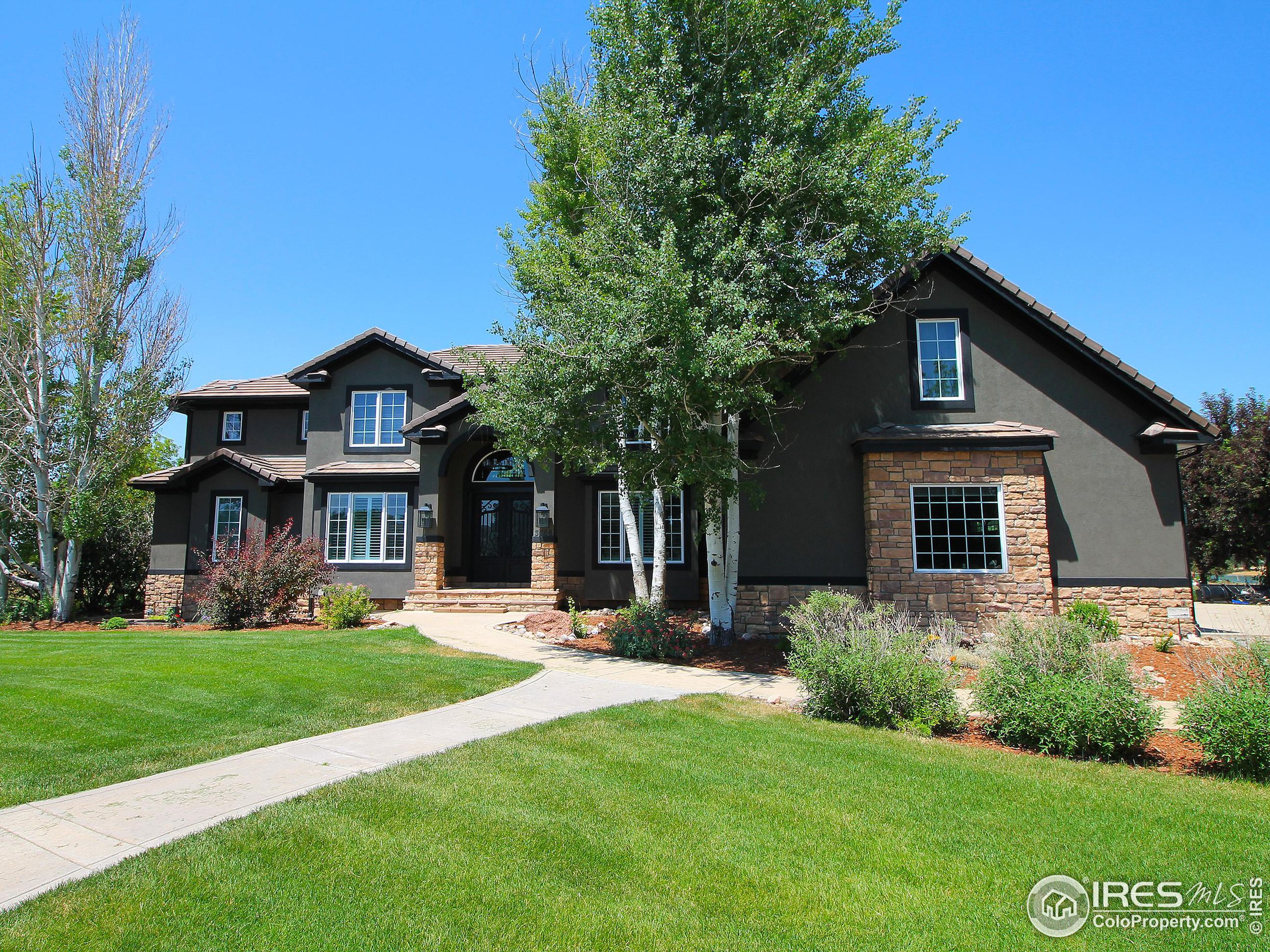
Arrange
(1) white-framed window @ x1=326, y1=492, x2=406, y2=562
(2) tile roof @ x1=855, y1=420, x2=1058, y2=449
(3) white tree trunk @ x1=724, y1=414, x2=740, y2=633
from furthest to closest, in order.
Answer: (1) white-framed window @ x1=326, y1=492, x2=406, y2=562 < (3) white tree trunk @ x1=724, y1=414, x2=740, y2=633 < (2) tile roof @ x1=855, y1=420, x2=1058, y2=449

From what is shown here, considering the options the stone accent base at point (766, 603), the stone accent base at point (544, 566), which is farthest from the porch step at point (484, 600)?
the stone accent base at point (766, 603)

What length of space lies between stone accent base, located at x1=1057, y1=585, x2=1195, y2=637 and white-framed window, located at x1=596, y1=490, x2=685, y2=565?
8475 mm

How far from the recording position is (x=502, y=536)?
20469 mm

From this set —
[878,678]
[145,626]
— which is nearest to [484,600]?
[145,626]

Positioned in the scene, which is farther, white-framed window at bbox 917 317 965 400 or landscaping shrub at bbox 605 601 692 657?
white-framed window at bbox 917 317 965 400

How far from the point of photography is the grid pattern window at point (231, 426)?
73.9 ft

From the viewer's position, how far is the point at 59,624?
18.4m

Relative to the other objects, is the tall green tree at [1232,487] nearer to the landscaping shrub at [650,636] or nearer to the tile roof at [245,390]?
the landscaping shrub at [650,636]

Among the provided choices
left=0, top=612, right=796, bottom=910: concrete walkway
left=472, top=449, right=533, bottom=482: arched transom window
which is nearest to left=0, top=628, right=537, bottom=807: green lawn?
left=0, top=612, right=796, bottom=910: concrete walkway

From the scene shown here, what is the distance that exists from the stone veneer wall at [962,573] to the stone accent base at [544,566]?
796cm

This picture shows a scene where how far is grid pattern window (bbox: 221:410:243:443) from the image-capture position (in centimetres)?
2252

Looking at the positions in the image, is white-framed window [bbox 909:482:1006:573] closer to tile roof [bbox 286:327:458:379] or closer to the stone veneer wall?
the stone veneer wall

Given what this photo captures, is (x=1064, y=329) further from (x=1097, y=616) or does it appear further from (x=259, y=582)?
(x=259, y=582)

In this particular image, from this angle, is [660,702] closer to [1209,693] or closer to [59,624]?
[1209,693]
